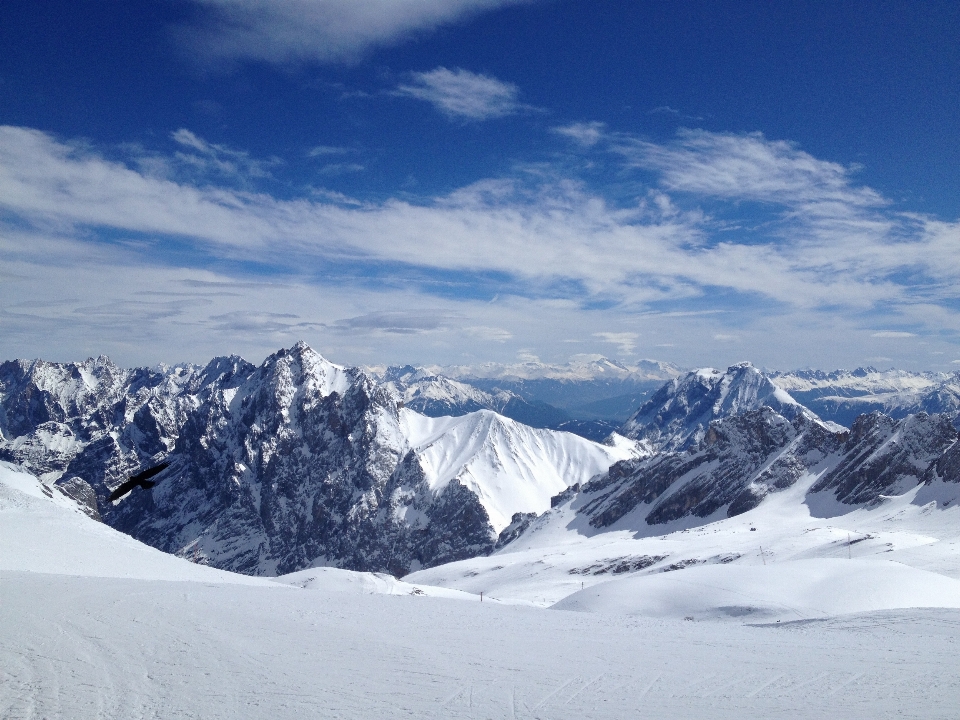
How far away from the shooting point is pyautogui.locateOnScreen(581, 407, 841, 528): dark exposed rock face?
154625 mm

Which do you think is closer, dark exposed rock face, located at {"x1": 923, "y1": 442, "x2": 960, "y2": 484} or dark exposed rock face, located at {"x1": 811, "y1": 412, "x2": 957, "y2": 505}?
dark exposed rock face, located at {"x1": 923, "y1": 442, "x2": 960, "y2": 484}

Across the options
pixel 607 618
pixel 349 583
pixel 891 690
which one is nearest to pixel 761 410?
pixel 349 583

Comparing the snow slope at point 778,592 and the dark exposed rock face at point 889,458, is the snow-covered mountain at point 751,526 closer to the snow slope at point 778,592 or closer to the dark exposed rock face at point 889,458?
the snow slope at point 778,592

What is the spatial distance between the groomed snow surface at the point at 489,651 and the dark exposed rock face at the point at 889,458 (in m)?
93.8

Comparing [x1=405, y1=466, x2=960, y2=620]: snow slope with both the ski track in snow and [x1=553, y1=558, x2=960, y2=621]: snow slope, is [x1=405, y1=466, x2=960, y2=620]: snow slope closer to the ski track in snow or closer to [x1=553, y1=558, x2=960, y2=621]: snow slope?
[x1=553, y1=558, x2=960, y2=621]: snow slope

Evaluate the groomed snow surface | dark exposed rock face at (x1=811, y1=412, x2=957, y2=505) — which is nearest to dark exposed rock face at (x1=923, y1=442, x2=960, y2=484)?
dark exposed rock face at (x1=811, y1=412, x2=957, y2=505)

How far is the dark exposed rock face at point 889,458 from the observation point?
12912 centimetres

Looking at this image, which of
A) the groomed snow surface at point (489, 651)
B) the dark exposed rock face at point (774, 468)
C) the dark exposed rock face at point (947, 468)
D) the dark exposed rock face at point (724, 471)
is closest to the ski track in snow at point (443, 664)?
the groomed snow surface at point (489, 651)

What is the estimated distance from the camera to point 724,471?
165 metres

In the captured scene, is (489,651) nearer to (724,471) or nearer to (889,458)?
(889,458)

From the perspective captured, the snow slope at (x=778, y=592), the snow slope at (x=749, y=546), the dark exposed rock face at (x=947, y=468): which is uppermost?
the dark exposed rock face at (x=947, y=468)

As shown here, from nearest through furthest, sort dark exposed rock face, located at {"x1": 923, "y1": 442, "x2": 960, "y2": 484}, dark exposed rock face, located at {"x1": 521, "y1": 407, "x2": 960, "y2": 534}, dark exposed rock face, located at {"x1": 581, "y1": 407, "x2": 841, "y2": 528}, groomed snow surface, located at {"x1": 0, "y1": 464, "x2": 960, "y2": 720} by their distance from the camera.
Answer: groomed snow surface, located at {"x1": 0, "y1": 464, "x2": 960, "y2": 720} → dark exposed rock face, located at {"x1": 923, "y1": 442, "x2": 960, "y2": 484} → dark exposed rock face, located at {"x1": 521, "y1": 407, "x2": 960, "y2": 534} → dark exposed rock face, located at {"x1": 581, "y1": 407, "x2": 841, "y2": 528}

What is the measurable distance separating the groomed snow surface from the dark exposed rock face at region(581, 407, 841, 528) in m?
110

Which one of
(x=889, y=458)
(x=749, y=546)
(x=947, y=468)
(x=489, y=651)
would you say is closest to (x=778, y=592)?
(x=489, y=651)
